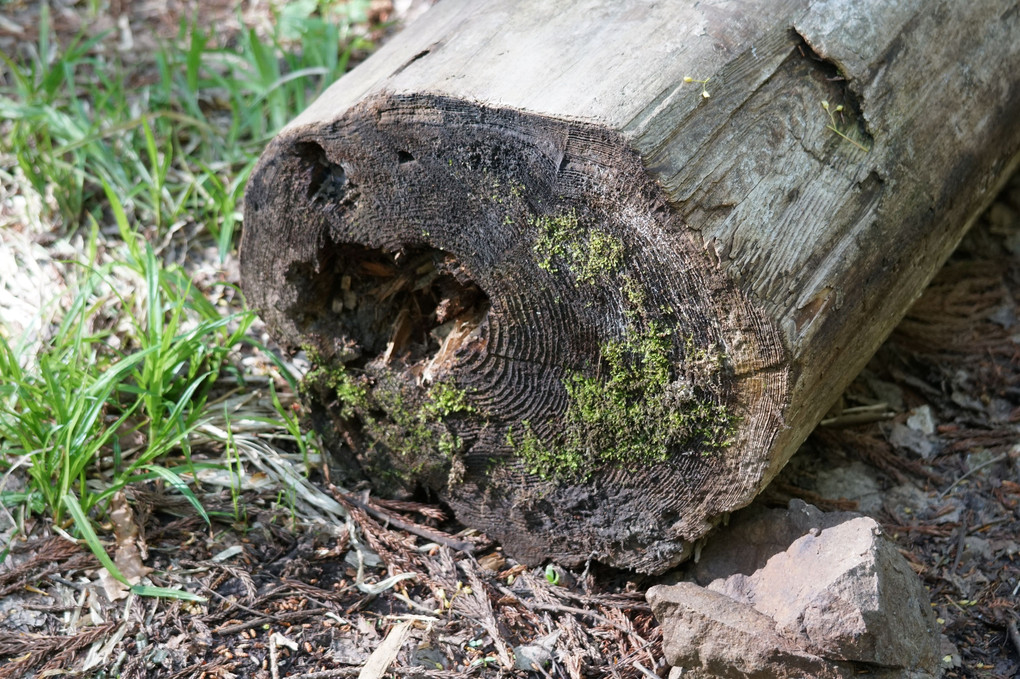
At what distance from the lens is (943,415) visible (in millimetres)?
2758

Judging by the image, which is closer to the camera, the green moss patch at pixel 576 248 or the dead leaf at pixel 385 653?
the green moss patch at pixel 576 248

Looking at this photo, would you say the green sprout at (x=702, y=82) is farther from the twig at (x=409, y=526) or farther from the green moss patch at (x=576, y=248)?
the twig at (x=409, y=526)

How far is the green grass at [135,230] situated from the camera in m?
2.38

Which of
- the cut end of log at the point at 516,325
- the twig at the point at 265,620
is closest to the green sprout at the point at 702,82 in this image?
the cut end of log at the point at 516,325

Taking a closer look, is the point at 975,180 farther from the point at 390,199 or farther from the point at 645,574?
the point at 390,199

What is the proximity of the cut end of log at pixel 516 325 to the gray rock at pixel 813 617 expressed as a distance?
18cm

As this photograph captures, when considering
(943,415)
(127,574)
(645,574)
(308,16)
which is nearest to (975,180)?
(943,415)

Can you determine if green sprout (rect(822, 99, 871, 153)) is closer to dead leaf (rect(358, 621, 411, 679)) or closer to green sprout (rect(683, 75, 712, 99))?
green sprout (rect(683, 75, 712, 99))

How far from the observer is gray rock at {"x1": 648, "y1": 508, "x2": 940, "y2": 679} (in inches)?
72.3

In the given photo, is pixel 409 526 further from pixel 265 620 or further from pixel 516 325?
pixel 516 325

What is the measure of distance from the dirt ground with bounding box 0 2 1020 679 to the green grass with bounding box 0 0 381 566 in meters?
0.20

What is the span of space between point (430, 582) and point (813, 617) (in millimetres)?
969

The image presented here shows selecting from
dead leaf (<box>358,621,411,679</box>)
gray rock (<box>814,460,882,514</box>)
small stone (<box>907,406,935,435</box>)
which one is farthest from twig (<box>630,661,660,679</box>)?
small stone (<box>907,406,935,435</box>)

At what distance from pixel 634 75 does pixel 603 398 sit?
2.41 feet
